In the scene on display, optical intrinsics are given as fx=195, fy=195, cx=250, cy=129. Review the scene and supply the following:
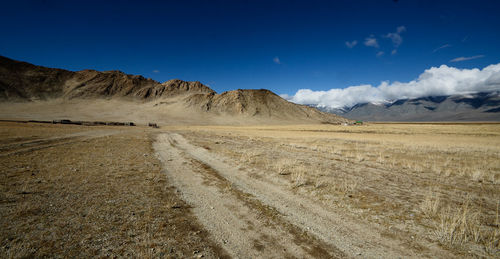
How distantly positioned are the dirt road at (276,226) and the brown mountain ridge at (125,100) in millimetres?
122335

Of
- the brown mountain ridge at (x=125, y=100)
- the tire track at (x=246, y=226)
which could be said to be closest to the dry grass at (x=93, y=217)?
the tire track at (x=246, y=226)

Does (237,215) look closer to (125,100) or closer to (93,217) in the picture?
(93,217)

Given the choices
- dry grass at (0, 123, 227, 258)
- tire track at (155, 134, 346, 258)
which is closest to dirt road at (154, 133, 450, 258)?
tire track at (155, 134, 346, 258)

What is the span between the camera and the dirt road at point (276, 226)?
156 inches

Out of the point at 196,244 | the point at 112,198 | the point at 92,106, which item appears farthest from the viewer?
the point at 92,106

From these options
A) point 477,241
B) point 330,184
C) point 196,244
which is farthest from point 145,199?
point 477,241

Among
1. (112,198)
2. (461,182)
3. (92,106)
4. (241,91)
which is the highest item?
(241,91)

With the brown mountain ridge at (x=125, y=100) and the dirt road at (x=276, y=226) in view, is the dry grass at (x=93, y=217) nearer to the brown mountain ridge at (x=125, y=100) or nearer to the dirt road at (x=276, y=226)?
the dirt road at (x=276, y=226)

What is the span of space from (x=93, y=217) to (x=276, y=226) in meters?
4.68

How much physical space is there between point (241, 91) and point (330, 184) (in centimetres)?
17928

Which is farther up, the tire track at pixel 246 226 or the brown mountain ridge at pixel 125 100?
the brown mountain ridge at pixel 125 100

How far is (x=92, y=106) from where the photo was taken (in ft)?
456

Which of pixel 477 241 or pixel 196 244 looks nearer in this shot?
pixel 196 244

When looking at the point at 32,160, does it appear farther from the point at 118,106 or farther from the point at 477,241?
the point at 118,106
